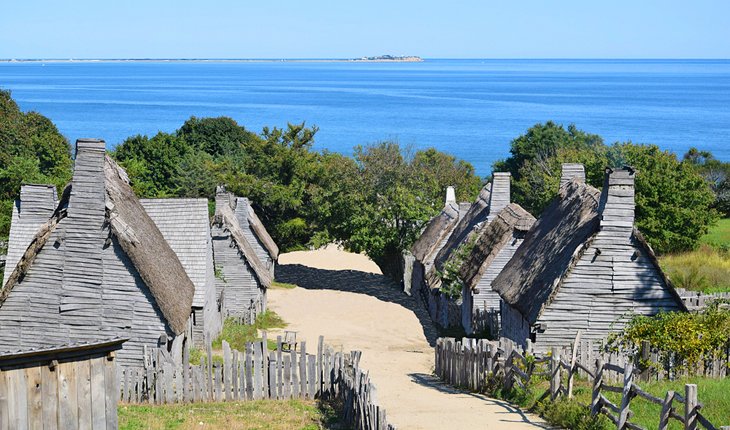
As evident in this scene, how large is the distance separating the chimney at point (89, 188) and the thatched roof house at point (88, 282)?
0.02 metres

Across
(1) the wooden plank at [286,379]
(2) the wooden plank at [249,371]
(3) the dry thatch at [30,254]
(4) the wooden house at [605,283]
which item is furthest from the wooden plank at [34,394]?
(4) the wooden house at [605,283]

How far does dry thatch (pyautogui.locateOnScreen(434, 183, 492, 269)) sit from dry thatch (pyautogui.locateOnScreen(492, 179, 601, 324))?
792cm

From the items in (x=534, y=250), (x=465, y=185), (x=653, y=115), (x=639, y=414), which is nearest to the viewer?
(x=639, y=414)

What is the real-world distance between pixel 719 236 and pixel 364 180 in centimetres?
2099

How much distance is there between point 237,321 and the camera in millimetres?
36938

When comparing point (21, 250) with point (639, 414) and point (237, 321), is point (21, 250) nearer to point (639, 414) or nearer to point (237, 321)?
point (237, 321)

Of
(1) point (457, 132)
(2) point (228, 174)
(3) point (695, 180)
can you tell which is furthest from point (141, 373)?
(1) point (457, 132)

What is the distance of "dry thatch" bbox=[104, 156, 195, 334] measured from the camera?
22.8 meters

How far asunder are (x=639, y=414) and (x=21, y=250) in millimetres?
18865

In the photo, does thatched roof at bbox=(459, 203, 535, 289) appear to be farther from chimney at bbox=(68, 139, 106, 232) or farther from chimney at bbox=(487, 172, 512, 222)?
chimney at bbox=(68, 139, 106, 232)

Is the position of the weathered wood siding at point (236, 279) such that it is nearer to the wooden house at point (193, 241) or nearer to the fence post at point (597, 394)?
the wooden house at point (193, 241)

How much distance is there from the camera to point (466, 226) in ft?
131

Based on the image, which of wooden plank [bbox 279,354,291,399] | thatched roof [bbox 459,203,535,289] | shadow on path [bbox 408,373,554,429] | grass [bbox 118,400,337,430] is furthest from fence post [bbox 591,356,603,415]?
thatched roof [bbox 459,203,535,289]

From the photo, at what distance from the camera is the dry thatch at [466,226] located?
3819cm
